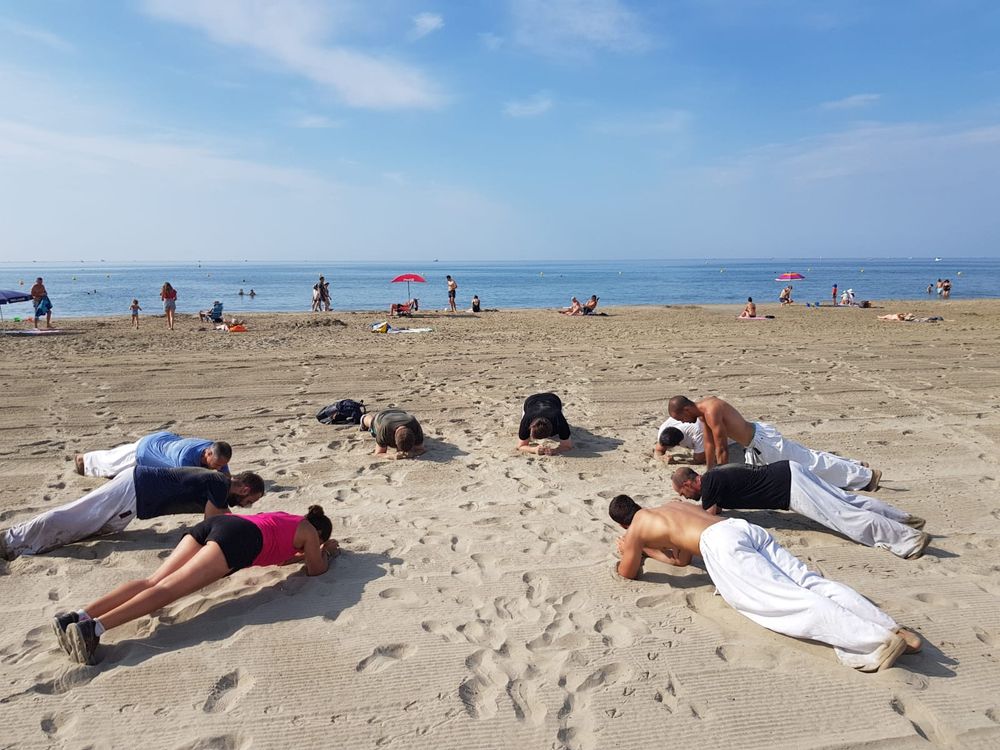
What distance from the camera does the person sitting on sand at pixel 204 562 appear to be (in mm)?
3520

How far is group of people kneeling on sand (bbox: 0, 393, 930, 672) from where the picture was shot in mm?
3547

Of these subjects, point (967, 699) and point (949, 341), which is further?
point (949, 341)

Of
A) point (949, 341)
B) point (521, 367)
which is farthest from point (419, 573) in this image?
point (949, 341)

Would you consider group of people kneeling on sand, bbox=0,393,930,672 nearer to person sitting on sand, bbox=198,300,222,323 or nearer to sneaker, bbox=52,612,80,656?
sneaker, bbox=52,612,80,656

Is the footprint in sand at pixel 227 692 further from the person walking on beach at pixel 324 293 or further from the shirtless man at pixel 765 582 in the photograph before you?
the person walking on beach at pixel 324 293

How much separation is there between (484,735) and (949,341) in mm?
15404

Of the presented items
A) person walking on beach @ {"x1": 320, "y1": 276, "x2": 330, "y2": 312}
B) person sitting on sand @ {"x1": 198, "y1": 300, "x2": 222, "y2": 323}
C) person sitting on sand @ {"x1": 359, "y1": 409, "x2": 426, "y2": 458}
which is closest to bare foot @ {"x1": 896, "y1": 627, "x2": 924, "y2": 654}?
person sitting on sand @ {"x1": 359, "y1": 409, "x2": 426, "y2": 458}

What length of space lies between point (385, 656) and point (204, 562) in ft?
4.19

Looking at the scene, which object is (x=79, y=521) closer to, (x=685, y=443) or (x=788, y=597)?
(x=788, y=597)

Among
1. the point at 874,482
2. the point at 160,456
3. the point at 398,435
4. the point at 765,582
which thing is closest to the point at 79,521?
the point at 160,456

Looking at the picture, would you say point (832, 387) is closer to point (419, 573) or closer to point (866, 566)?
point (866, 566)

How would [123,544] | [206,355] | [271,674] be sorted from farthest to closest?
1. [206,355]
2. [123,544]
3. [271,674]

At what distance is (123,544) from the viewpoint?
16.2ft

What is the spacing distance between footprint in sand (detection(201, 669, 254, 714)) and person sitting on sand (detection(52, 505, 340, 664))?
72 centimetres
